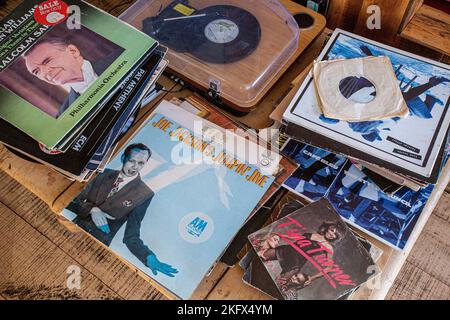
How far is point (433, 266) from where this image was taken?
1.32 metres

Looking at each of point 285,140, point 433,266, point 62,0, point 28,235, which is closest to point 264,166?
point 285,140

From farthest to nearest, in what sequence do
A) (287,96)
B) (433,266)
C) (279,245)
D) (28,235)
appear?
1. (28,235)
2. (433,266)
3. (287,96)
4. (279,245)

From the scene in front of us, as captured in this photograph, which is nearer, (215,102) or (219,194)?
(219,194)

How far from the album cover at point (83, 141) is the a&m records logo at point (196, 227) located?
0.68 feet

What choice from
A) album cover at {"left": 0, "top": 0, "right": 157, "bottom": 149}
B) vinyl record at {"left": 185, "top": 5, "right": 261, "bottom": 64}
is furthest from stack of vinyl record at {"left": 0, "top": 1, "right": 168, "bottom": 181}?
vinyl record at {"left": 185, "top": 5, "right": 261, "bottom": 64}

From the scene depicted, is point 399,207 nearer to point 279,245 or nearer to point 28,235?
point 279,245

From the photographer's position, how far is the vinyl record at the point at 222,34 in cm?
93

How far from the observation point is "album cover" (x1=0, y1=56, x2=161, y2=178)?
2.53ft

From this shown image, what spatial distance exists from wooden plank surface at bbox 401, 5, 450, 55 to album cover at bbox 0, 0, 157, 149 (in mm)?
689

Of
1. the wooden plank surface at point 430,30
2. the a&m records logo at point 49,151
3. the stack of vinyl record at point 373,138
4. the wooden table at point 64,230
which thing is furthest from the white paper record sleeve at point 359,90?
the a&m records logo at point 49,151

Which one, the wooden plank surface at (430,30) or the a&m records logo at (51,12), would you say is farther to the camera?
the wooden plank surface at (430,30)

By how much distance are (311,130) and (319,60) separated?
0.59 ft

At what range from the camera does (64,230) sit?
1438 mm

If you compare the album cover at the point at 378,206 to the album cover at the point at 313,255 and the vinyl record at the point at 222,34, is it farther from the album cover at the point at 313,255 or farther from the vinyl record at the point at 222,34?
the vinyl record at the point at 222,34
